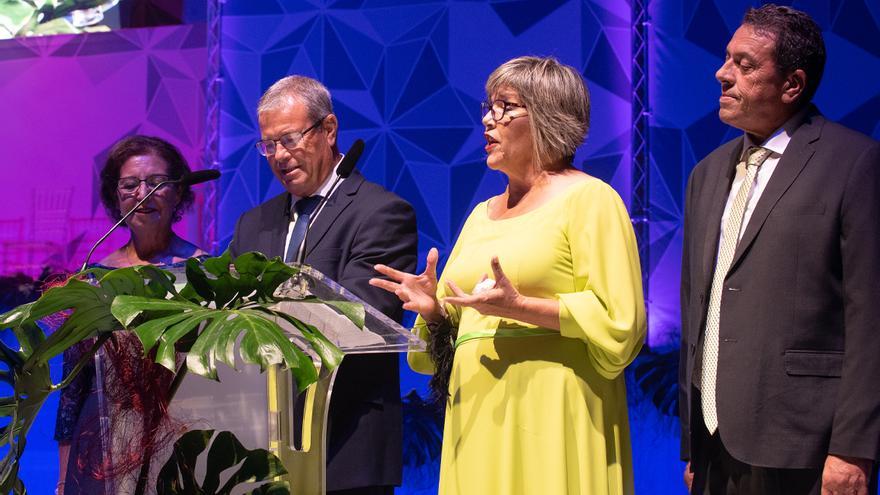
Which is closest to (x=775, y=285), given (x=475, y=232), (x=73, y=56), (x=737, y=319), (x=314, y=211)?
(x=737, y=319)

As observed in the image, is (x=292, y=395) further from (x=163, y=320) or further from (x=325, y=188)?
(x=325, y=188)

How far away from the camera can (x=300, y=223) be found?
2826mm

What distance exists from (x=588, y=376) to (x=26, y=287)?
3518mm

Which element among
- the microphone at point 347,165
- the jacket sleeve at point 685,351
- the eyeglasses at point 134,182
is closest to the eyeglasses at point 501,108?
the microphone at point 347,165

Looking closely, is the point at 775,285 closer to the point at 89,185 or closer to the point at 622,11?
the point at 622,11

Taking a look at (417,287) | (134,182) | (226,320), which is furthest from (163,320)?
(134,182)

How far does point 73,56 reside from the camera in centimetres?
527

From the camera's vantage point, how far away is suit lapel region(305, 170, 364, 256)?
2715mm

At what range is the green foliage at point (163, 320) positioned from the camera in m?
1.58

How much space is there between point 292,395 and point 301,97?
1.33 metres

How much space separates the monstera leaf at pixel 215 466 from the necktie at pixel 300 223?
1044mm

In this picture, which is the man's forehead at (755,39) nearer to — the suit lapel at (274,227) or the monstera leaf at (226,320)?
the monstera leaf at (226,320)

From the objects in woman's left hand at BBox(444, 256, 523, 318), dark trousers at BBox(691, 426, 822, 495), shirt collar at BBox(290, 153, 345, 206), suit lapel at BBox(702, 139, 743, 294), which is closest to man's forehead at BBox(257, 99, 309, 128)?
shirt collar at BBox(290, 153, 345, 206)

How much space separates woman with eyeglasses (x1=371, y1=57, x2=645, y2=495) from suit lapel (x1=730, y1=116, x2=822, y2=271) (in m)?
0.24
